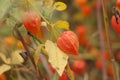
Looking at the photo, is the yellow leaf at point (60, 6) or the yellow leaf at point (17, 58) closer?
the yellow leaf at point (60, 6)

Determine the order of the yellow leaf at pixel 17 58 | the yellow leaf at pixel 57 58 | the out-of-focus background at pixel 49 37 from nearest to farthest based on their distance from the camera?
the yellow leaf at pixel 57 58 < the out-of-focus background at pixel 49 37 < the yellow leaf at pixel 17 58

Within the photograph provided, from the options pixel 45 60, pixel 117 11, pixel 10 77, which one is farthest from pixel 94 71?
pixel 117 11

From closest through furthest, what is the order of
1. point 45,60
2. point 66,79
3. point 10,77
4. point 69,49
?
1. point 69,49
2. point 66,79
3. point 10,77
4. point 45,60

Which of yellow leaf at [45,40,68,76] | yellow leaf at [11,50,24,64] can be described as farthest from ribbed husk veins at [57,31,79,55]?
yellow leaf at [11,50,24,64]

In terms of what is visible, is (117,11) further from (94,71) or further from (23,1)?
(94,71)

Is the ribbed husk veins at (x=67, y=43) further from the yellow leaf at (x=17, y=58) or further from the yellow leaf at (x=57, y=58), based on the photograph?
the yellow leaf at (x=17, y=58)

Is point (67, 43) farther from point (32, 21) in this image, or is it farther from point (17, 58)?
point (17, 58)

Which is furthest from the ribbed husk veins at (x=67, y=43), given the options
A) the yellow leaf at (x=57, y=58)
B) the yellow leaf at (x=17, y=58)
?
the yellow leaf at (x=17, y=58)

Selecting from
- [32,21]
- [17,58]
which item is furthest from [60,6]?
[17,58]

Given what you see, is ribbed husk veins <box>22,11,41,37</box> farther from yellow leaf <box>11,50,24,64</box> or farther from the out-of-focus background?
yellow leaf <box>11,50,24,64</box>
